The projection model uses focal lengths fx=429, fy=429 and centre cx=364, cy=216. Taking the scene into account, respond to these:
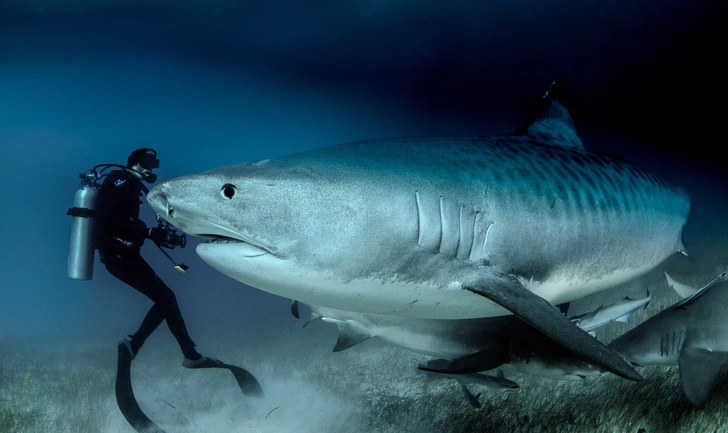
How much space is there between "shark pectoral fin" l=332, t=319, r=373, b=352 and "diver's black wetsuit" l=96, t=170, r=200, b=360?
253 cm

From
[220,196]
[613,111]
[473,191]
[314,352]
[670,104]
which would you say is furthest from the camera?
[613,111]

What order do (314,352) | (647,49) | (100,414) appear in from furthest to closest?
(647,49), (314,352), (100,414)

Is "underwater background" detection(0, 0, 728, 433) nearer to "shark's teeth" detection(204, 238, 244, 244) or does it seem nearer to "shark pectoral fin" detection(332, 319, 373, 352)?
"shark pectoral fin" detection(332, 319, 373, 352)

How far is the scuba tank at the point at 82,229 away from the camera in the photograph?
6059mm

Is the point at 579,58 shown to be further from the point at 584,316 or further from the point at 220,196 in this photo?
the point at 220,196

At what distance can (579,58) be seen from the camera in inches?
427

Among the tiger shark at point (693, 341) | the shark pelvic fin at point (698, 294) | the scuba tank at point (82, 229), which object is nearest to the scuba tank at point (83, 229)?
the scuba tank at point (82, 229)

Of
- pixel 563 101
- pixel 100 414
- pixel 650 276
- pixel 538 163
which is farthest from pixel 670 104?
pixel 100 414

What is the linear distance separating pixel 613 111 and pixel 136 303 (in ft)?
188

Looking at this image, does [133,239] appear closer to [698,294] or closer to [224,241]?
[224,241]

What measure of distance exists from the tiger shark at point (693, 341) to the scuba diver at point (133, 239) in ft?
16.7

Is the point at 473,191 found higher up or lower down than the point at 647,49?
lower down

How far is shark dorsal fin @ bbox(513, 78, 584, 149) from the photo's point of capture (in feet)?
12.1

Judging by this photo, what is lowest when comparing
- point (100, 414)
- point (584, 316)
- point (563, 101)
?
point (100, 414)
